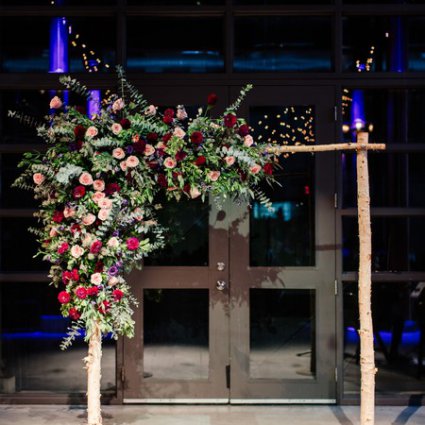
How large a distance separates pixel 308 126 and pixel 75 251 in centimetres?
226

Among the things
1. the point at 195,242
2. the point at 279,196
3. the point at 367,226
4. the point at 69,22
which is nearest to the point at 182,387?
the point at 195,242

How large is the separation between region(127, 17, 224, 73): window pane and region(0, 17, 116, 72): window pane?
0.19 metres

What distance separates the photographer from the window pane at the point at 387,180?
5.85 metres

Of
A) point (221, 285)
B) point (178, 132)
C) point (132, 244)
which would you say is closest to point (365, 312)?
point (221, 285)

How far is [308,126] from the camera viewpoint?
18.0 feet

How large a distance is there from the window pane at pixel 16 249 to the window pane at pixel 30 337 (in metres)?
0.16

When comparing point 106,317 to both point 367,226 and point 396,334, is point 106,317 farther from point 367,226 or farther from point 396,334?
point 396,334

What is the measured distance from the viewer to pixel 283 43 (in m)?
5.62

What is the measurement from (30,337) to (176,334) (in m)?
1.27

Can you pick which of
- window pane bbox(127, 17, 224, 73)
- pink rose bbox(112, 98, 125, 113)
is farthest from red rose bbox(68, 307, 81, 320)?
window pane bbox(127, 17, 224, 73)

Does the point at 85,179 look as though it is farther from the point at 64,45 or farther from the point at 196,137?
the point at 64,45

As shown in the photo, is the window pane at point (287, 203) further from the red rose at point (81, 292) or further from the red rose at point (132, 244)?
the red rose at point (81, 292)

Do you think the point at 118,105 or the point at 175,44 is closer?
the point at 118,105

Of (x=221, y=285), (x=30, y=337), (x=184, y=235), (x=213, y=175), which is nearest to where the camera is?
(x=213, y=175)
